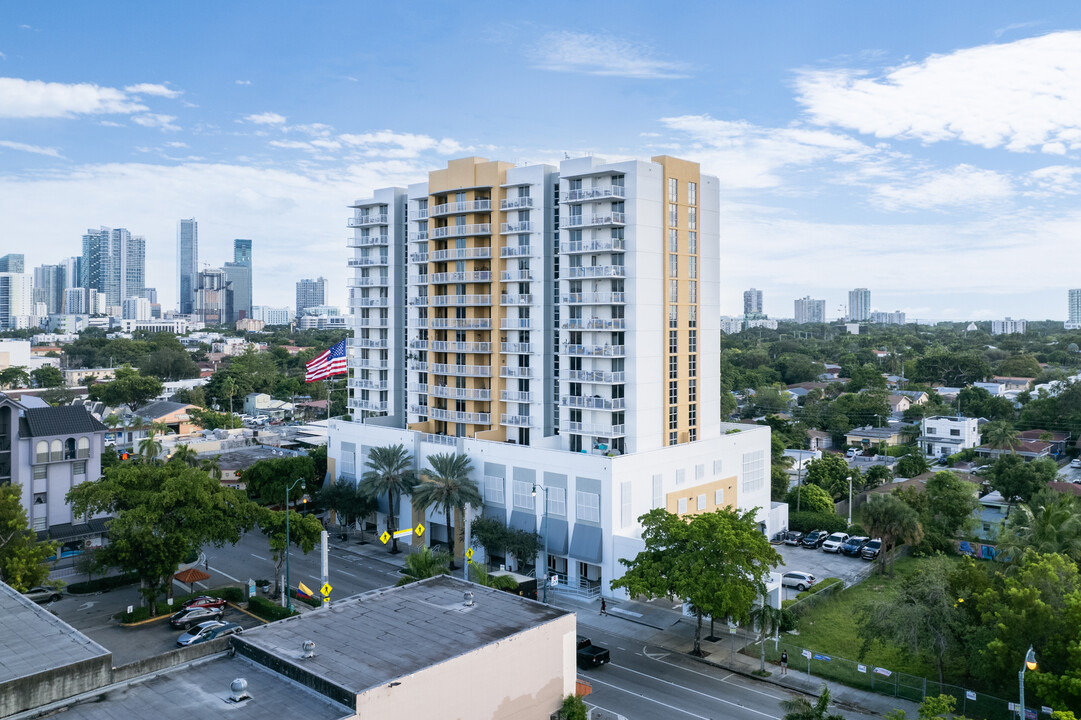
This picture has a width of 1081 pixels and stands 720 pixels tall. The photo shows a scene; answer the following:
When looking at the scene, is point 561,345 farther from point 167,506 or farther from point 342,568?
point 167,506

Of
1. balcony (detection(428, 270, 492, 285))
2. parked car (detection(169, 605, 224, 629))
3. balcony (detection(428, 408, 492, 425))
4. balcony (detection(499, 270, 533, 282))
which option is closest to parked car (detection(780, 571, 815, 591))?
balcony (detection(428, 408, 492, 425))

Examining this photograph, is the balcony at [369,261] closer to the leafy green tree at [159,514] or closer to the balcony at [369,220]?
the balcony at [369,220]

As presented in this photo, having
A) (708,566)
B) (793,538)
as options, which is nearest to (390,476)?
(708,566)

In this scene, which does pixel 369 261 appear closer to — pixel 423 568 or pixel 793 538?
pixel 423 568

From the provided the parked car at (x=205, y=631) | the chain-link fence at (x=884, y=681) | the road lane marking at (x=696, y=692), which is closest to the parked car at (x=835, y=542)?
the chain-link fence at (x=884, y=681)

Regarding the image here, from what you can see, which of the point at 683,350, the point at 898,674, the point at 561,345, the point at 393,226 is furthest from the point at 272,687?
the point at 393,226
